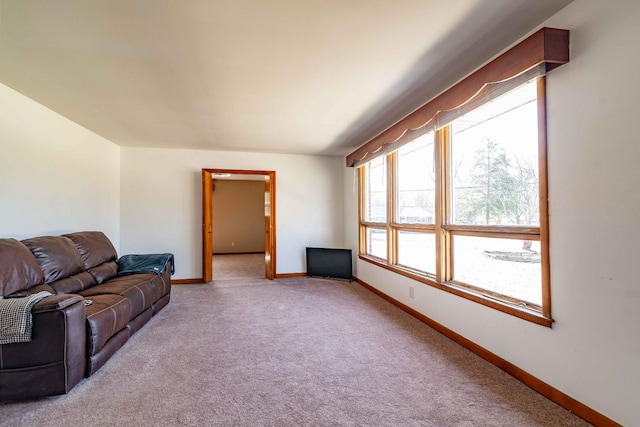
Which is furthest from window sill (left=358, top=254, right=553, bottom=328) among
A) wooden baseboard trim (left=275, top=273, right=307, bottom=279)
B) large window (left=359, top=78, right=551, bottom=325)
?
wooden baseboard trim (left=275, top=273, right=307, bottom=279)

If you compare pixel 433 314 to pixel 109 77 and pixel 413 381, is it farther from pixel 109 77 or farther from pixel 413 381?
pixel 109 77

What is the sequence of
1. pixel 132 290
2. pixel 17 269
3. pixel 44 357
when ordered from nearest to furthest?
1. pixel 44 357
2. pixel 17 269
3. pixel 132 290

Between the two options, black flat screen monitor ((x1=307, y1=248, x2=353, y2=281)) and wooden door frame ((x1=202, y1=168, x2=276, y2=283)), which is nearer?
wooden door frame ((x1=202, y1=168, x2=276, y2=283))

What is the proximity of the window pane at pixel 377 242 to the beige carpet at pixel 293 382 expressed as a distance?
1214mm

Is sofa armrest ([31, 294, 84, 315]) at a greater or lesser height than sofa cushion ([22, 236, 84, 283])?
lesser

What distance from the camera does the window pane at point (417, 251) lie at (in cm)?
305

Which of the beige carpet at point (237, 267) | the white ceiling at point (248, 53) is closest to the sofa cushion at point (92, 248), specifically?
the white ceiling at point (248, 53)

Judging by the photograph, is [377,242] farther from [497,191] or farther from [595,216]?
[595,216]

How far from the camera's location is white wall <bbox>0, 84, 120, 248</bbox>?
259 centimetres

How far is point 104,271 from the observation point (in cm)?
310

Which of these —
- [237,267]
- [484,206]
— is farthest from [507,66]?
[237,267]

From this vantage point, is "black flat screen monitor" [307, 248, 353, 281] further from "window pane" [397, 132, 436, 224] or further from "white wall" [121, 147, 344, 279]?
"window pane" [397, 132, 436, 224]

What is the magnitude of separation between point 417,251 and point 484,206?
1.15 m

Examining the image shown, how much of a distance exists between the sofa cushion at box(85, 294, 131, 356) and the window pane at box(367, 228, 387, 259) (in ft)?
10.4
